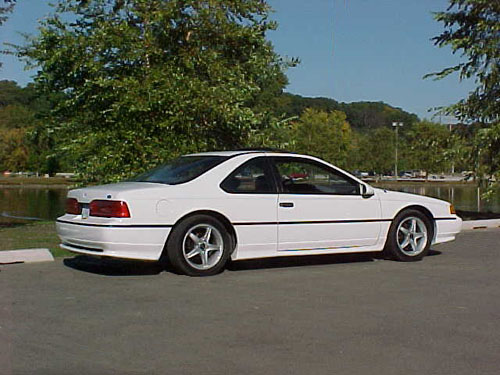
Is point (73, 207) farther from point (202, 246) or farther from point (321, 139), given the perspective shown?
point (321, 139)

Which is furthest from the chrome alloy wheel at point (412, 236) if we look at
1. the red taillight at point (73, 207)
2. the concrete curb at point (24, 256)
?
the concrete curb at point (24, 256)

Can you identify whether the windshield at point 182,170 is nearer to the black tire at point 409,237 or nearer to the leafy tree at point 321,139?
the black tire at point 409,237

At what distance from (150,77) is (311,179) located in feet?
28.8

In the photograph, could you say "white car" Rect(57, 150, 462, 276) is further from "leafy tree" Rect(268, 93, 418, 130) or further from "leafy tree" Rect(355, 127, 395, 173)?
"leafy tree" Rect(268, 93, 418, 130)

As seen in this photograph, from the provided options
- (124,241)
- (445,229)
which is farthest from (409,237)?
(124,241)

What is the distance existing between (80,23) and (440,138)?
34.3 ft

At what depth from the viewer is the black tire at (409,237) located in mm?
9609

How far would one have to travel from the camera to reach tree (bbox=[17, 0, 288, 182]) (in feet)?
56.0

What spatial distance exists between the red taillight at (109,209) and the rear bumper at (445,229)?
14.5 feet

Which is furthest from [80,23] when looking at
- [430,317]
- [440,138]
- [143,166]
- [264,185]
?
[430,317]

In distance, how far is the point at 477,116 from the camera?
66.2ft

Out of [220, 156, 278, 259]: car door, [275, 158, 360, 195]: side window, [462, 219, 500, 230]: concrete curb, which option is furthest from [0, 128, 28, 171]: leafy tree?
[220, 156, 278, 259]: car door

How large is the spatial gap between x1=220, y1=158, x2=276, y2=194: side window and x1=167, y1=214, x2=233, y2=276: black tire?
19.3 inches

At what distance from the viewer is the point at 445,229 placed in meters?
10.1
